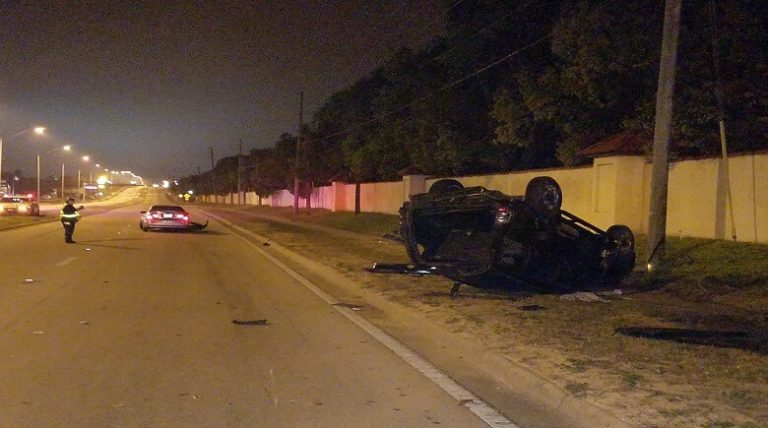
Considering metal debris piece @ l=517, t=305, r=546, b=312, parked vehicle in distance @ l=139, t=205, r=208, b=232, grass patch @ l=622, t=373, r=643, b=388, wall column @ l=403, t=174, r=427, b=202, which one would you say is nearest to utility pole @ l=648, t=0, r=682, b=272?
metal debris piece @ l=517, t=305, r=546, b=312

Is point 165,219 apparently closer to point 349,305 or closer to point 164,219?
point 164,219

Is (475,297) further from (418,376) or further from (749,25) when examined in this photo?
(749,25)

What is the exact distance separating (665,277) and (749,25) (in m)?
6.46

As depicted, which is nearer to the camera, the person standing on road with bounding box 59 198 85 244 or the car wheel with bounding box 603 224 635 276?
the car wheel with bounding box 603 224 635 276

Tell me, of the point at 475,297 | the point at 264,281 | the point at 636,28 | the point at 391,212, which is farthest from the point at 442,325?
the point at 391,212

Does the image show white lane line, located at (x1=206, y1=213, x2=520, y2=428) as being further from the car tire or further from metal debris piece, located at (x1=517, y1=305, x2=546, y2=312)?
the car tire

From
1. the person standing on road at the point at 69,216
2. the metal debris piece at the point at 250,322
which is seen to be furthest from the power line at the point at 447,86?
the metal debris piece at the point at 250,322

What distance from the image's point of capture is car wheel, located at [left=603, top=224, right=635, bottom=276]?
14.4 metres

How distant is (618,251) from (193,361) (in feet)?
27.2

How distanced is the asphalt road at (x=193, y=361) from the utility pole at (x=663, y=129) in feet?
20.6

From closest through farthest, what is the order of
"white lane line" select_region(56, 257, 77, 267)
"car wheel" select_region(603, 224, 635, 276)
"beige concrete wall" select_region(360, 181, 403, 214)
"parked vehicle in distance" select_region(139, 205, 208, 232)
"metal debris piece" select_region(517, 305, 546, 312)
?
"metal debris piece" select_region(517, 305, 546, 312)
"car wheel" select_region(603, 224, 635, 276)
"white lane line" select_region(56, 257, 77, 267)
"parked vehicle in distance" select_region(139, 205, 208, 232)
"beige concrete wall" select_region(360, 181, 403, 214)

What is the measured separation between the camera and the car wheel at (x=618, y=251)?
47.3 feet

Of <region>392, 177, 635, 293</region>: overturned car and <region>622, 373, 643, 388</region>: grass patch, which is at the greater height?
<region>392, 177, 635, 293</region>: overturned car

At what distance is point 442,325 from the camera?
11227 millimetres
